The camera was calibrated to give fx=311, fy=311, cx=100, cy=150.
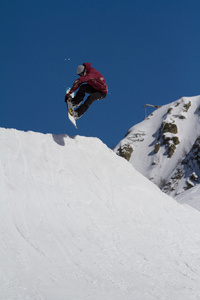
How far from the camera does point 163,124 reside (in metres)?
52.5

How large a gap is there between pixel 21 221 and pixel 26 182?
119 centimetres

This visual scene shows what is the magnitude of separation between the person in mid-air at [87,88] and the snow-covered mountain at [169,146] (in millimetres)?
32466

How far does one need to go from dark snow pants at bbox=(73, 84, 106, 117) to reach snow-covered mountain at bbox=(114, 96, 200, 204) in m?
32.4

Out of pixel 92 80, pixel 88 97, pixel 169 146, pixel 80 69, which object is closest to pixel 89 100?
pixel 88 97

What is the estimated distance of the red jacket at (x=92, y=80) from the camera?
8.68 m

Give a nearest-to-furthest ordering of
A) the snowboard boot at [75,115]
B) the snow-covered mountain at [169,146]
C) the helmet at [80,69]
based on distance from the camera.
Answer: the helmet at [80,69]
the snowboard boot at [75,115]
the snow-covered mountain at [169,146]

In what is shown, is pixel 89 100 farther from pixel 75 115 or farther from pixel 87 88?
pixel 75 115

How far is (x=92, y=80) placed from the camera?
28.8 feet

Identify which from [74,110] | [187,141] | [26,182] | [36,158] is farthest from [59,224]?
[187,141]

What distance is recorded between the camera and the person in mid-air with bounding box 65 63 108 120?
8758mm

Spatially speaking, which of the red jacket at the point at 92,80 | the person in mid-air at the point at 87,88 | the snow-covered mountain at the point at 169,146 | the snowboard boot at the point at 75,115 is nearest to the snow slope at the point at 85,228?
the snowboard boot at the point at 75,115

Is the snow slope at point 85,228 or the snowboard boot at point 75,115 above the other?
the snowboard boot at point 75,115

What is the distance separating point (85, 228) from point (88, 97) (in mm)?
4474

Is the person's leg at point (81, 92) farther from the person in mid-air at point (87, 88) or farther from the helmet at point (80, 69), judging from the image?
the helmet at point (80, 69)
